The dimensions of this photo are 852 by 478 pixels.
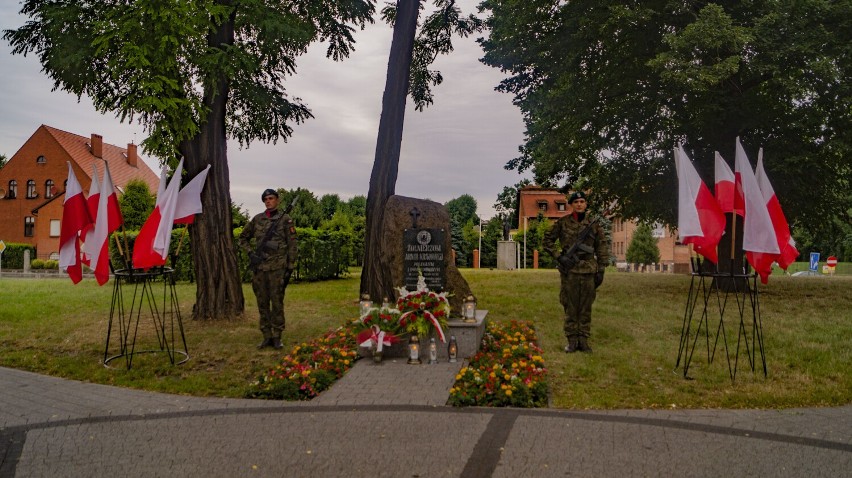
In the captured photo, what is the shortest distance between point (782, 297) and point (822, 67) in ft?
20.4

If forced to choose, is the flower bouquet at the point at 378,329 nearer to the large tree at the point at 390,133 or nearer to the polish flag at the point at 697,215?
the polish flag at the point at 697,215

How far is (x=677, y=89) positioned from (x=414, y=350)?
12.4 m

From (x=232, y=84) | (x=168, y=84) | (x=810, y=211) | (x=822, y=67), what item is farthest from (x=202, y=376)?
(x=810, y=211)

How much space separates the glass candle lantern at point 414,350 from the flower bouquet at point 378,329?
240mm

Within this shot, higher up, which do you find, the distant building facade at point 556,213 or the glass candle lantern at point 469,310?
the distant building facade at point 556,213

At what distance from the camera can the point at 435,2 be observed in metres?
18.1

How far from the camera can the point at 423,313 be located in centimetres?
885

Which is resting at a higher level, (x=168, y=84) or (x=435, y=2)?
(x=435, y=2)

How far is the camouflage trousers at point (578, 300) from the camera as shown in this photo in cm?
950

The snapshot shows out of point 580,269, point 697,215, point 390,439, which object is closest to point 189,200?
point 390,439

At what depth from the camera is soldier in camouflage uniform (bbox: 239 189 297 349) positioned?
977cm

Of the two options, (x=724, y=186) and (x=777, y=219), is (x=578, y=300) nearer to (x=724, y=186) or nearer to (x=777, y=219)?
(x=724, y=186)

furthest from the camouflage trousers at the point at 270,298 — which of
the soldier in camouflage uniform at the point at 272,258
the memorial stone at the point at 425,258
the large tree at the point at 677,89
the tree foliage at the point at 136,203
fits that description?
the tree foliage at the point at 136,203

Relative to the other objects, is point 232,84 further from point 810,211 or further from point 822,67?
point 810,211
